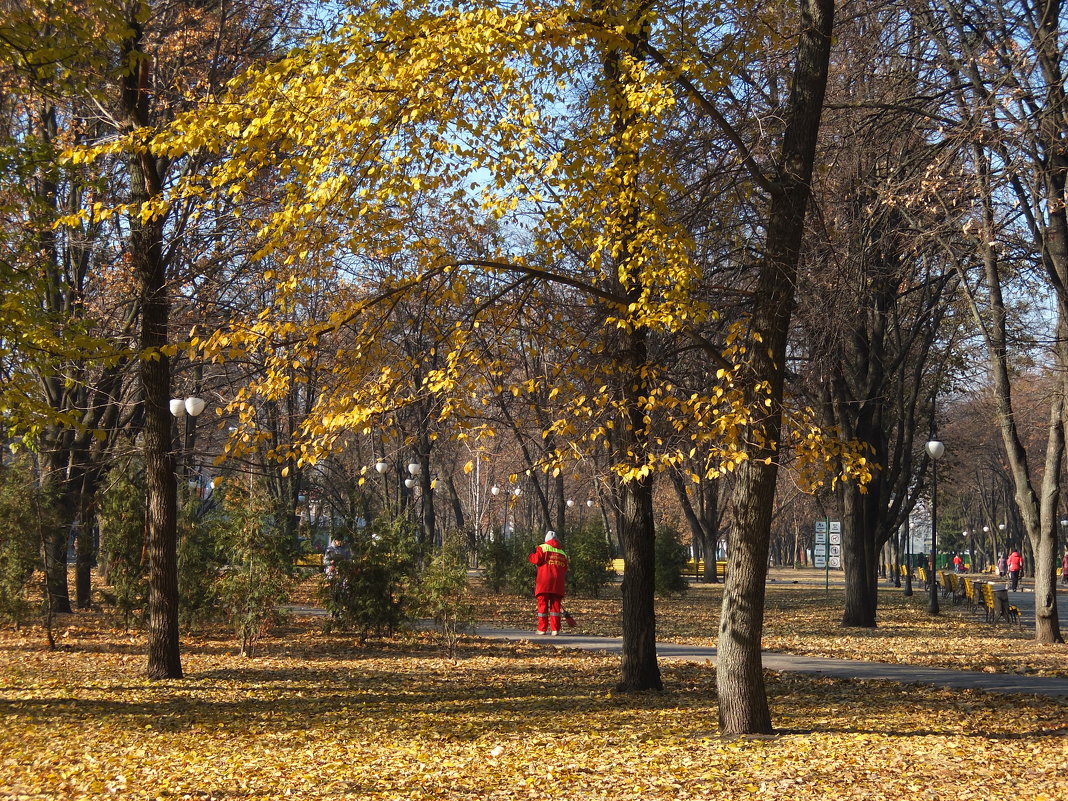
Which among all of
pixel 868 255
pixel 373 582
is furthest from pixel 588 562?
pixel 868 255

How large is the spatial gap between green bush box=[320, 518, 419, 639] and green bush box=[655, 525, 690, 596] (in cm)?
1323

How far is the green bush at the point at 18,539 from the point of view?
1423 cm

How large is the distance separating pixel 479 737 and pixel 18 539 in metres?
9.46

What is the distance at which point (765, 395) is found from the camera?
7703 millimetres

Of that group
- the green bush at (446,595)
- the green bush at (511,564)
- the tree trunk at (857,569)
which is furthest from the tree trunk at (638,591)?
the green bush at (511,564)

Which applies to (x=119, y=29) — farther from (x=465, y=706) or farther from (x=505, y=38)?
(x=465, y=706)

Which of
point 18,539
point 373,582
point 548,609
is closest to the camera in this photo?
point 18,539

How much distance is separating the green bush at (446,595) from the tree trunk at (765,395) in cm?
679

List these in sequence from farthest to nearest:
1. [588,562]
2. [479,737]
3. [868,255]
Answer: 1. [588,562]
2. [868,255]
3. [479,737]

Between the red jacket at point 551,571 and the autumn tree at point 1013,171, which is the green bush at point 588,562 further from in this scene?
the autumn tree at point 1013,171

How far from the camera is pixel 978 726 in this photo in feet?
27.5

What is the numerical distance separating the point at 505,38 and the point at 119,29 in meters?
3.37

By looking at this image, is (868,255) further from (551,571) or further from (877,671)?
(551,571)

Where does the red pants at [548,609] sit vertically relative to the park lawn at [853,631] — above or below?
above
